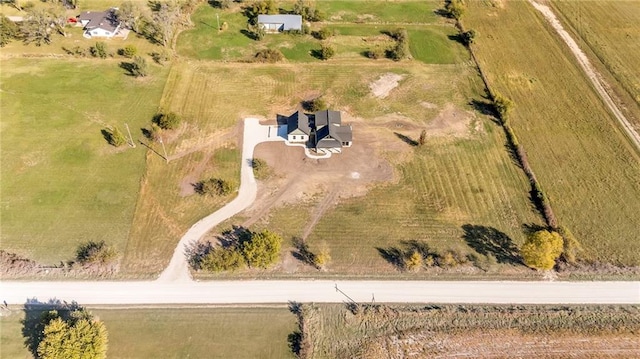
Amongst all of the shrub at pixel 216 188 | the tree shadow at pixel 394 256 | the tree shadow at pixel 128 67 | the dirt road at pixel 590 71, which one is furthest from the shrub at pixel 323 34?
the tree shadow at pixel 394 256

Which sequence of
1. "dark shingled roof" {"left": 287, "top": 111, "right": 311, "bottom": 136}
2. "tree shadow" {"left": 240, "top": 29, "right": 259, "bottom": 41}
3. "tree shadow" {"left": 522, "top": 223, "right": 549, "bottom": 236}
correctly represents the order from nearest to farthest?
"tree shadow" {"left": 522, "top": 223, "right": 549, "bottom": 236}, "dark shingled roof" {"left": 287, "top": 111, "right": 311, "bottom": 136}, "tree shadow" {"left": 240, "top": 29, "right": 259, "bottom": 41}

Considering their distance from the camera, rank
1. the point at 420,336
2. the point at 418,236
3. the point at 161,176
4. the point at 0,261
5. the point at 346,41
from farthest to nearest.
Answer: the point at 346,41 → the point at 161,176 → the point at 418,236 → the point at 0,261 → the point at 420,336

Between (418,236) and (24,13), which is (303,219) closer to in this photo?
(418,236)

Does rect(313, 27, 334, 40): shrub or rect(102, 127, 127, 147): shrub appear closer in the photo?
rect(102, 127, 127, 147): shrub

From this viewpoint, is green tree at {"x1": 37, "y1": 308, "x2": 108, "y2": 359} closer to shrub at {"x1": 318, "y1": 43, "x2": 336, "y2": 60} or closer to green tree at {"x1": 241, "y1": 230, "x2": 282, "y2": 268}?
green tree at {"x1": 241, "y1": 230, "x2": 282, "y2": 268}

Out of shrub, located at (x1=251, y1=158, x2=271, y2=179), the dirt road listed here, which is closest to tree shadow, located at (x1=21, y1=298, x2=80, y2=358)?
shrub, located at (x1=251, y1=158, x2=271, y2=179)

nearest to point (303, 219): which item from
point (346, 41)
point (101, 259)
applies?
point (101, 259)

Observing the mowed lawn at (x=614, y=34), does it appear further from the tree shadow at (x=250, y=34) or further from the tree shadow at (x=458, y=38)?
the tree shadow at (x=250, y=34)
